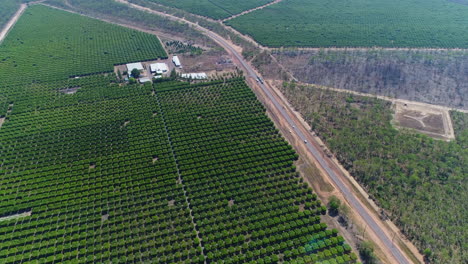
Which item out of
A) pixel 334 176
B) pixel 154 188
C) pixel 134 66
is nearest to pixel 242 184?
pixel 154 188

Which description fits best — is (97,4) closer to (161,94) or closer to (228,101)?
(161,94)

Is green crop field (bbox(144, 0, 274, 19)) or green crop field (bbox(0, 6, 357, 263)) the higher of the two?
green crop field (bbox(144, 0, 274, 19))

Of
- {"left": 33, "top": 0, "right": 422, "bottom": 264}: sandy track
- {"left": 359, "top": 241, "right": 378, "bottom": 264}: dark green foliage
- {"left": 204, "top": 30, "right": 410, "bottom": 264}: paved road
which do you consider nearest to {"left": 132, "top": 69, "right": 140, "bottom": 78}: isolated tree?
{"left": 33, "top": 0, "right": 422, "bottom": 264}: sandy track

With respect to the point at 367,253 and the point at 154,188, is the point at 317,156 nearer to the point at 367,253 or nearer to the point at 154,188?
the point at 367,253

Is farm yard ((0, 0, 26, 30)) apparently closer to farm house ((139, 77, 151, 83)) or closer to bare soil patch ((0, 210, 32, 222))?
farm house ((139, 77, 151, 83))

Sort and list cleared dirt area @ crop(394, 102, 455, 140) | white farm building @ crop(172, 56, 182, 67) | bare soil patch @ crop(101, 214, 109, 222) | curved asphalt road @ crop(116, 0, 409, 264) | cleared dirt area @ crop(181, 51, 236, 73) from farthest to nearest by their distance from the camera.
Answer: white farm building @ crop(172, 56, 182, 67)
cleared dirt area @ crop(181, 51, 236, 73)
cleared dirt area @ crop(394, 102, 455, 140)
bare soil patch @ crop(101, 214, 109, 222)
curved asphalt road @ crop(116, 0, 409, 264)

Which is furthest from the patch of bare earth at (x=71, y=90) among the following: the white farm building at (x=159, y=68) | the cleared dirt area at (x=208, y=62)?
the cleared dirt area at (x=208, y=62)

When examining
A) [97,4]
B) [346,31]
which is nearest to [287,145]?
[346,31]
